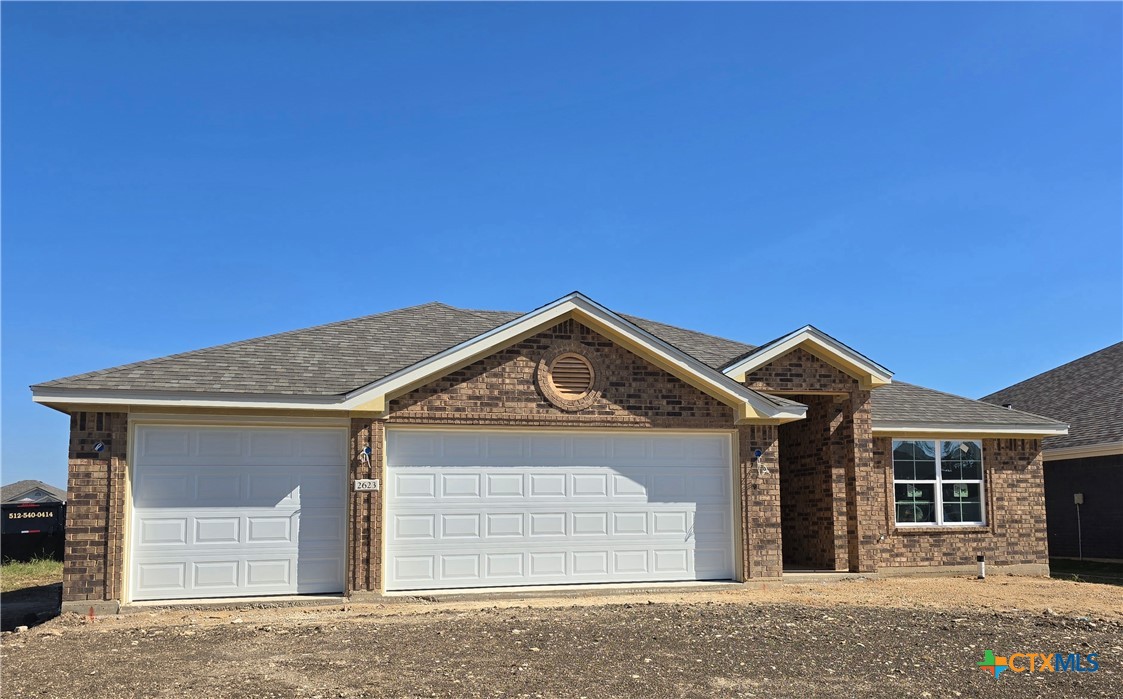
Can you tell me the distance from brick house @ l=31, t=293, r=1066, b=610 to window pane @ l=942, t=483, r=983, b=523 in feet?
5.95

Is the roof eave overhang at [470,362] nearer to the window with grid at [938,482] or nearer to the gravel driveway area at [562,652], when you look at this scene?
the gravel driveway area at [562,652]

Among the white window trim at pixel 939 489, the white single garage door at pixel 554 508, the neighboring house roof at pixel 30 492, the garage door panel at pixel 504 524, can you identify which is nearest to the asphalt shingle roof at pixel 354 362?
the white window trim at pixel 939 489

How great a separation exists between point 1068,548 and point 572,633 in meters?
17.1

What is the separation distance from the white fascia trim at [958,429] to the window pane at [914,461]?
32 centimetres

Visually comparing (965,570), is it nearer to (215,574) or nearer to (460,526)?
(460,526)

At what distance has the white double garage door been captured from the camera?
13438 millimetres

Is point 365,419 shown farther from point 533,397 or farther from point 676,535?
point 676,535

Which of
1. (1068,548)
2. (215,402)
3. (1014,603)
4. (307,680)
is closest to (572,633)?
(307,680)

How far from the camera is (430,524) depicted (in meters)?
14.1

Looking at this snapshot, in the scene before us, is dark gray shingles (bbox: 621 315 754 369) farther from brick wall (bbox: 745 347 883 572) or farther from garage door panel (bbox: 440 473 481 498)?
garage door panel (bbox: 440 473 481 498)

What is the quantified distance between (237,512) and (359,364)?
316 centimetres

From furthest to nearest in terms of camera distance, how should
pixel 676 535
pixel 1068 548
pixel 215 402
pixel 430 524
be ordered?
pixel 1068 548 → pixel 676 535 → pixel 430 524 → pixel 215 402

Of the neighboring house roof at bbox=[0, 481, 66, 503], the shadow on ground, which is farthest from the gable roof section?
the neighboring house roof at bbox=[0, 481, 66, 503]

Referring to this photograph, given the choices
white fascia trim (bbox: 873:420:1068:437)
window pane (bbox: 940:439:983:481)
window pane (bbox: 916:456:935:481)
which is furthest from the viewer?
window pane (bbox: 940:439:983:481)
